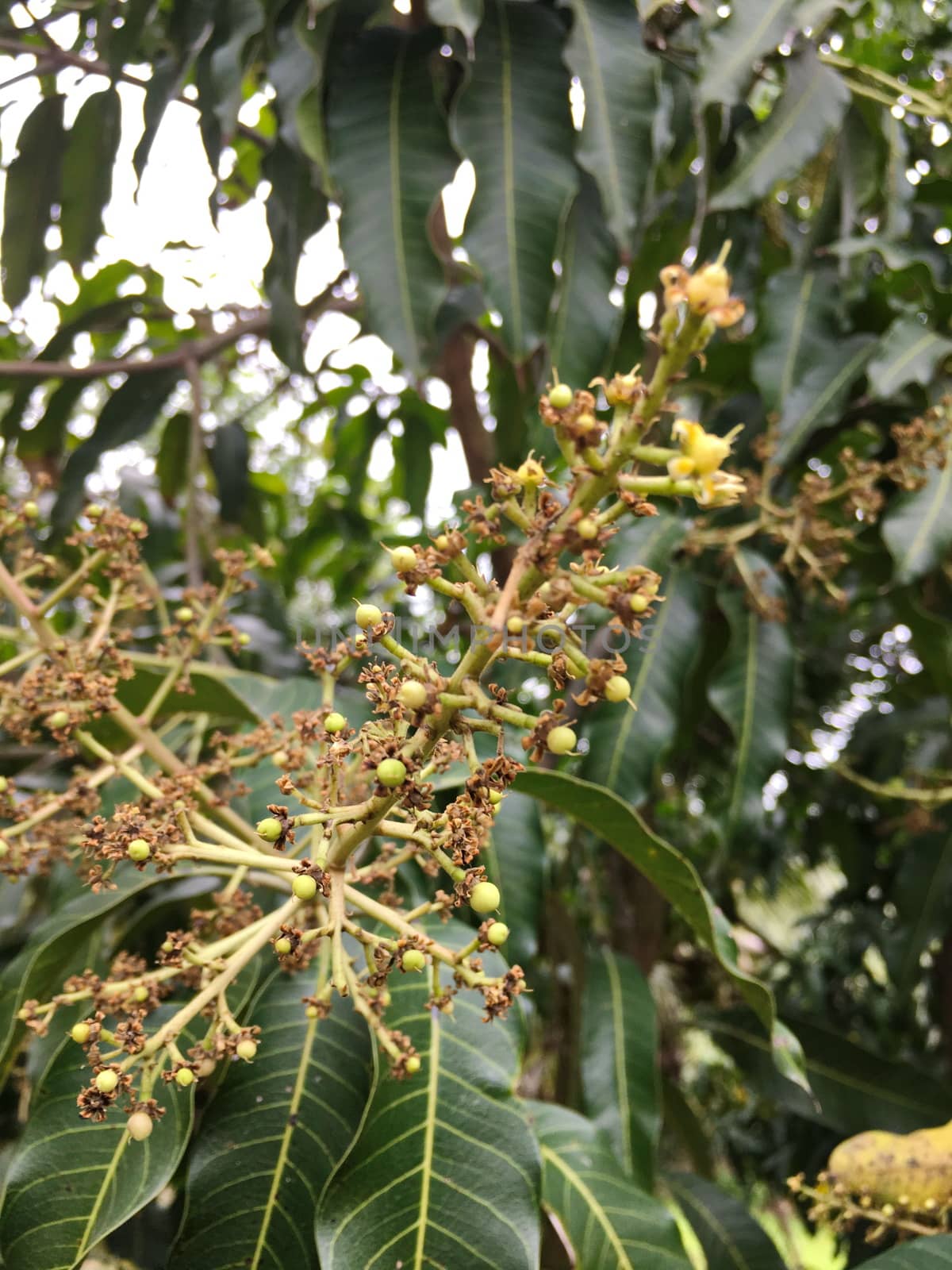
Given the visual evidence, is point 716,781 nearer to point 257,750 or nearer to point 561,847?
point 561,847

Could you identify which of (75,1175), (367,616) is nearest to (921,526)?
(367,616)

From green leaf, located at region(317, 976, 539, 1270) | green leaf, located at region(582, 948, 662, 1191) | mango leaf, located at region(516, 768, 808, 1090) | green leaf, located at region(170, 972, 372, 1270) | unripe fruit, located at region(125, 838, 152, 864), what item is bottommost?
green leaf, located at region(582, 948, 662, 1191)

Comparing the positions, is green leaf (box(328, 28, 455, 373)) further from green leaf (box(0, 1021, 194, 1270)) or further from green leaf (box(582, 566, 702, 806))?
green leaf (box(0, 1021, 194, 1270))

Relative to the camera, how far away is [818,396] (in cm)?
117

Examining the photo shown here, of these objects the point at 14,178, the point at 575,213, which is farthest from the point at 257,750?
the point at 14,178

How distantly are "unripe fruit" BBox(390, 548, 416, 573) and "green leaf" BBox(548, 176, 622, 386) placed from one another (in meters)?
0.65

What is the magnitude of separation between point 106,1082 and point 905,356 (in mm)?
1072

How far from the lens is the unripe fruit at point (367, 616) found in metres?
0.39

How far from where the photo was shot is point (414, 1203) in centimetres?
59

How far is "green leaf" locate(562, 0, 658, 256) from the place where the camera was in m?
0.92

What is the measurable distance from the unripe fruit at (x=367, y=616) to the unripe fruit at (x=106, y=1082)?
235mm

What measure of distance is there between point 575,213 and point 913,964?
1130mm

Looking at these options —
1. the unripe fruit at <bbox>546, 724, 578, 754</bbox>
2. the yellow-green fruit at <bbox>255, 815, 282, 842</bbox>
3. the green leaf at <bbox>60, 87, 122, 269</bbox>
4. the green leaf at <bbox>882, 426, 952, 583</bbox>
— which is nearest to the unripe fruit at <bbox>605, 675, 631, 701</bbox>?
the unripe fruit at <bbox>546, 724, 578, 754</bbox>

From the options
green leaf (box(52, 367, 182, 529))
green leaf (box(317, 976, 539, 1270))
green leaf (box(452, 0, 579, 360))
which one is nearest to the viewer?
green leaf (box(317, 976, 539, 1270))
